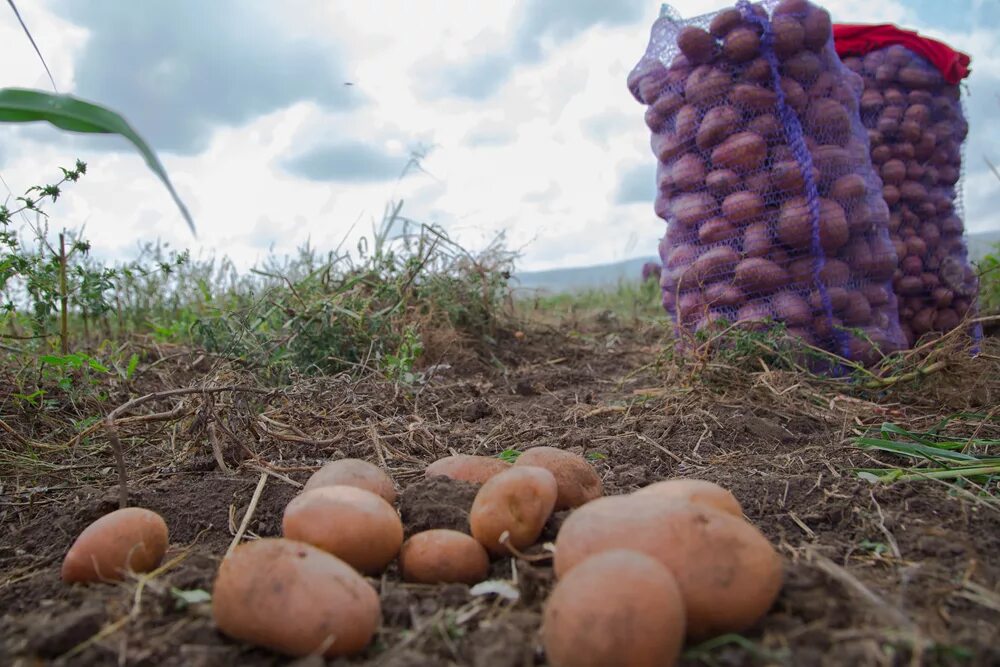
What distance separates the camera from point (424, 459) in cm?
246

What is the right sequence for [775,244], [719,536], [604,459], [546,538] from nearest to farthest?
[719,536] < [546,538] < [604,459] < [775,244]

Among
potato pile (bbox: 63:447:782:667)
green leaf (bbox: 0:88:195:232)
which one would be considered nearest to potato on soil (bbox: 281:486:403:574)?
potato pile (bbox: 63:447:782:667)

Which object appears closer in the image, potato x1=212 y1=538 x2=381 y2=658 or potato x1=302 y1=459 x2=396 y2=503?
potato x1=212 y1=538 x2=381 y2=658

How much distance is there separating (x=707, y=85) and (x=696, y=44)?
0.70ft

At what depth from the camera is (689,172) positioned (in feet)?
12.2

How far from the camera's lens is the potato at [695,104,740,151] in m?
3.61

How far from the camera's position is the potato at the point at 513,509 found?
4.97 ft

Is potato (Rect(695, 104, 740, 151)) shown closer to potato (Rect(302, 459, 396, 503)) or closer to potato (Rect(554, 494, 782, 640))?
potato (Rect(302, 459, 396, 503))

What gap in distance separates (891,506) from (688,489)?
0.77m

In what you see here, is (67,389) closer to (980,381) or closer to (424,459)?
(424,459)

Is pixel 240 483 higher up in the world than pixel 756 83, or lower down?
lower down

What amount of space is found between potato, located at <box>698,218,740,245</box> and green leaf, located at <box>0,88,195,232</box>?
9.59 ft

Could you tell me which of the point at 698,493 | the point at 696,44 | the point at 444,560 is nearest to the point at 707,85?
the point at 696,44

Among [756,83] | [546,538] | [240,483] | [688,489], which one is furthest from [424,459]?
[756,83]
